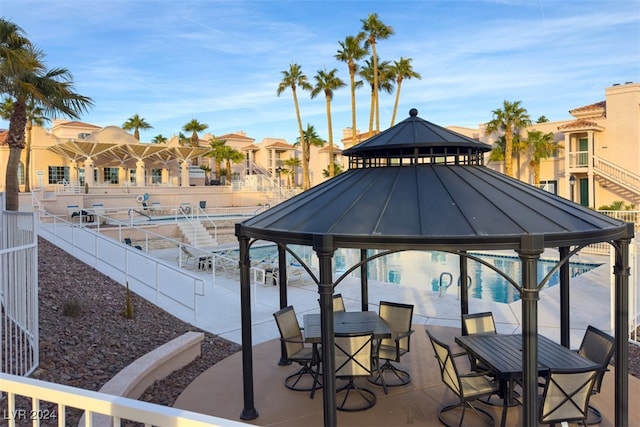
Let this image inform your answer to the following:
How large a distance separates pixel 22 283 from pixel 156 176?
4171 centimetres

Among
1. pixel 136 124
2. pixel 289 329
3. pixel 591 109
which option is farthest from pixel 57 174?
pixel 591 109

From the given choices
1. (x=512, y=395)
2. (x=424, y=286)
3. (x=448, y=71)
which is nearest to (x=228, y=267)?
(x=424, y=286)

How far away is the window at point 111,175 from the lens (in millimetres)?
42222

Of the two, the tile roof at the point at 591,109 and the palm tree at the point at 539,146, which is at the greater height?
the tile roof at the point at 591,109

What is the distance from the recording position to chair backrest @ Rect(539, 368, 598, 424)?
4.59 m

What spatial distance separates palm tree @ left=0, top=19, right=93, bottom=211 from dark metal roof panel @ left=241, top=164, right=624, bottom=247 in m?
11.0

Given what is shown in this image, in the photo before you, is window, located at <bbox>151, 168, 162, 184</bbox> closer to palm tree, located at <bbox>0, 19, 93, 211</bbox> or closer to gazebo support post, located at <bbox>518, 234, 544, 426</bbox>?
palm tree, located at <bbox>0, 19, 93, 211</bbox>

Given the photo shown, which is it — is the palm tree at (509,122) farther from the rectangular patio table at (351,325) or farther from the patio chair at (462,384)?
the patio chair at (462,384)

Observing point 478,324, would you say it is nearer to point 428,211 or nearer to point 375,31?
point 428,211

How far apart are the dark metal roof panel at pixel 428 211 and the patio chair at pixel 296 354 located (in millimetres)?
1623

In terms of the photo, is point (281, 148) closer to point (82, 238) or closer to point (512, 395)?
point (82, 238)

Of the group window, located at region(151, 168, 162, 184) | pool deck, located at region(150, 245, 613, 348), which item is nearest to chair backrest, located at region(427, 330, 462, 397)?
pool deck, located at region(150, 245, 613, 348)

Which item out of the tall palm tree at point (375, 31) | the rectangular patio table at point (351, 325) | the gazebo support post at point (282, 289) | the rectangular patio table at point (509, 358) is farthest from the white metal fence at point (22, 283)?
the tall palm tree at point (375, 31)

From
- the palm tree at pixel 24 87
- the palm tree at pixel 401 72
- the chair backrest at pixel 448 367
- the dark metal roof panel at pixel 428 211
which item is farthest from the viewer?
the palm tree at pixel 401 72
